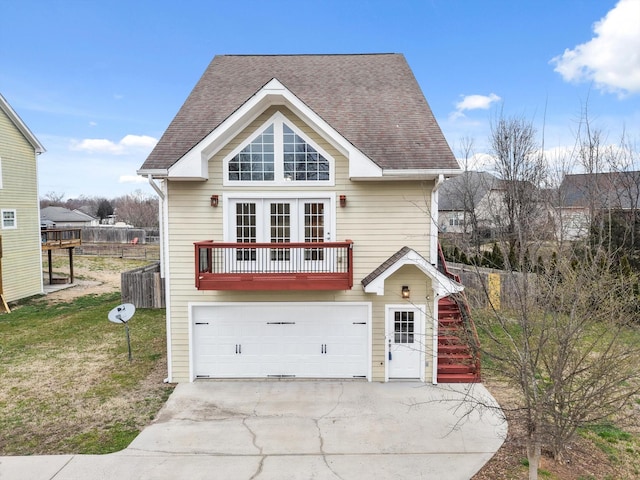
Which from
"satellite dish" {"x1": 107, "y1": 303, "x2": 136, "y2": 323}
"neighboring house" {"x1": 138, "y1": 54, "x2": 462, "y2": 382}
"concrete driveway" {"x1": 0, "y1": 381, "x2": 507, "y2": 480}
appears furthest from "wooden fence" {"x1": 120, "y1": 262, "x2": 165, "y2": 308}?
"concrete driveway" {"x1": 0, "y1": 381, "x2": 507, "y2": 480}

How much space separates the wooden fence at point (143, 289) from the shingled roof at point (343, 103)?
9.83m

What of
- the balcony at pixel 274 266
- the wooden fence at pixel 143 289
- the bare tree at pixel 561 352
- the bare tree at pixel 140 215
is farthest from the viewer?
the bare tree at pixel 140 215

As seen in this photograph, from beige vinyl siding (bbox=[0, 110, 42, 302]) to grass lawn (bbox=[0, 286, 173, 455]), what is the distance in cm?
387

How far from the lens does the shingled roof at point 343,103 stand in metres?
10.0

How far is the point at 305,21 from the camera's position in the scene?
62.0 feet

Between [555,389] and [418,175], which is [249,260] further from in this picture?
[555,389]

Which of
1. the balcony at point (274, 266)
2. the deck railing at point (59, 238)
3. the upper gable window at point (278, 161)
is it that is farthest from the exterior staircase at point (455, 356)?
the deck railing at point (59, 238)

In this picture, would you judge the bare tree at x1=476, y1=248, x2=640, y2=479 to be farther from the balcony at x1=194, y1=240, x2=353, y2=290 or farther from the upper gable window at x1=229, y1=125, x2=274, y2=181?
the upper gable window at x1=229, y1=125, x2=274, y2=181

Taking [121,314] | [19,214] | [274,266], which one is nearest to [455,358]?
[274,266]

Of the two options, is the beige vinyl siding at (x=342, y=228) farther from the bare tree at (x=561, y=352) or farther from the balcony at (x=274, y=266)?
the bare tree at (x=561, y=352)

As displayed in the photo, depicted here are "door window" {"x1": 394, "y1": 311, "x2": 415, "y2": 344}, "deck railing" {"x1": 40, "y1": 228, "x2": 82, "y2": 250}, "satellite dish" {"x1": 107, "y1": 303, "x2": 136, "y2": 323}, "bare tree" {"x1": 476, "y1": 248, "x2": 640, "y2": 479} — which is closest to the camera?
"bare tree" {"x1": 476, "y1": 248, "x2": 640, "y2": 479}

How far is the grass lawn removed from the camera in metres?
7.48

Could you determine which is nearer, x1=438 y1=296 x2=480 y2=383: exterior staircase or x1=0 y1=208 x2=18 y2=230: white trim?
x1=438 y1=296 x2=480 y2=383: exterior staircase

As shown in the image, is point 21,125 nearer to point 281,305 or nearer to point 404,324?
point 281,305
